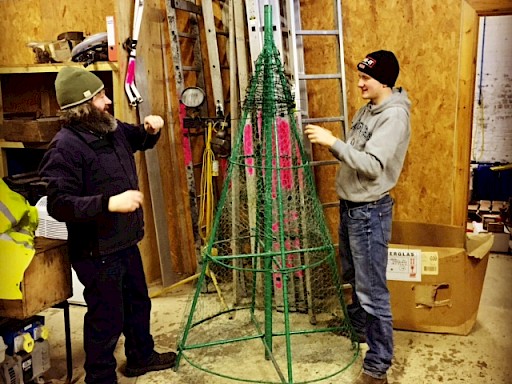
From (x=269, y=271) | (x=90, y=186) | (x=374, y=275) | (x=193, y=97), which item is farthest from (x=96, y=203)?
(x=193, y=97)

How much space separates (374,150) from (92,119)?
126 cm

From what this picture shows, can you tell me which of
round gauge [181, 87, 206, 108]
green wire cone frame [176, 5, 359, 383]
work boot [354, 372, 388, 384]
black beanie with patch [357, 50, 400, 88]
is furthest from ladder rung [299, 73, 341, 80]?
work boot [354, 372, 388, 384]

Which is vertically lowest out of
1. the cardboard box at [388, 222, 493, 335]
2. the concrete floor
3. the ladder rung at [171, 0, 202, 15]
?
the concrete floor

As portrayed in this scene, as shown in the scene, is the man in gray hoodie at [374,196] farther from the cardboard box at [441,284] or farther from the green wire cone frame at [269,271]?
the cardboard box at [441,284]

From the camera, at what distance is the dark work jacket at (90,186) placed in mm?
2264

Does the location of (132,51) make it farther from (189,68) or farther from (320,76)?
(320,76)

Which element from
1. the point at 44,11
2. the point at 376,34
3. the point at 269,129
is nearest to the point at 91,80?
the point at 269,129

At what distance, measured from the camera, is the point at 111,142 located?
8.22ft

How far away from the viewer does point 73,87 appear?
2367 millimetres

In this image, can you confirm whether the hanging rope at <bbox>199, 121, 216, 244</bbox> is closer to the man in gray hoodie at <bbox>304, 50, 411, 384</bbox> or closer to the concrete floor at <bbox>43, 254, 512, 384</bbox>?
the concrete floor at <bbox>43, 254, 512, 384</bbox>

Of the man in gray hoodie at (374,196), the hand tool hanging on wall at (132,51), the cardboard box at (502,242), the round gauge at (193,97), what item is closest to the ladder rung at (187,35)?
the hand tool hanging on wall at (132,51)

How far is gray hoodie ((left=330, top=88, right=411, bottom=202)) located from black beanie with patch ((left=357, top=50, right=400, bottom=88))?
0.09 m

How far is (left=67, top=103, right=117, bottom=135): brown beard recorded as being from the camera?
7.87 feet

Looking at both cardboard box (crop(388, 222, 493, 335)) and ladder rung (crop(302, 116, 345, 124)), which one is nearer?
cardboard box (crop(388, 222, 493, 335))
